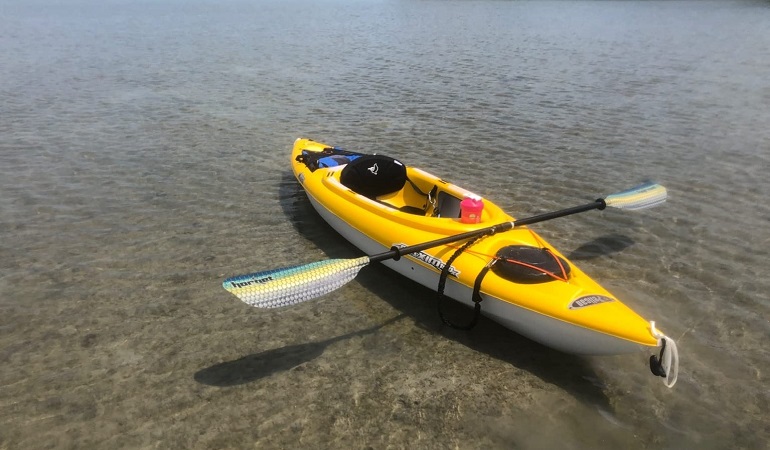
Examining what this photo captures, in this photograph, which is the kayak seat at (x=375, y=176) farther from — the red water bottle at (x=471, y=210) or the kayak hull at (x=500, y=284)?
the red water bottle at (x=471, y=210)

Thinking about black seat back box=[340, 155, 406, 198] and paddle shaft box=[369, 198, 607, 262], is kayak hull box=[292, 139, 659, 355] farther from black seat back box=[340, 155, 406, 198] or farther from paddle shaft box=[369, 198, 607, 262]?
black seat back box=[340, 155, 406, 198]

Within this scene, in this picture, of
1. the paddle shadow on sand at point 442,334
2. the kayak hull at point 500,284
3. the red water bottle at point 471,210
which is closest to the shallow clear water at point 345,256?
the paddle shadow on sand at point 442,334

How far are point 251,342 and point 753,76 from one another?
859 inches

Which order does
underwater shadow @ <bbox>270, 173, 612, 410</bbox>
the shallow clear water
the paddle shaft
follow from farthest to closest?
the paddle shaft, underwater shadow @ <bbox>270, 173, 612, 410</bbox>, the shallow clear water

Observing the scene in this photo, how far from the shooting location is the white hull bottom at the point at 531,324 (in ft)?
16.6

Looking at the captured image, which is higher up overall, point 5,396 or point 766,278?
point 766,278

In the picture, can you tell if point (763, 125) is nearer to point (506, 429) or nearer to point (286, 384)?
point (506, 429)

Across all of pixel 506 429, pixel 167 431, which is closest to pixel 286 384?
pixel 167 431

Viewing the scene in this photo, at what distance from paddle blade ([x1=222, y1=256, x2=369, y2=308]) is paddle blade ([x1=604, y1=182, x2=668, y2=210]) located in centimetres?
417

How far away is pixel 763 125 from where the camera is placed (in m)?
13.9

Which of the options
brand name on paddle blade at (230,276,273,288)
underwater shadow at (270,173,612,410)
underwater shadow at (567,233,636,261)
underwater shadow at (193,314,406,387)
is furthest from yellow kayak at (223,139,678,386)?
underwater shadow at (193,314,406,387)

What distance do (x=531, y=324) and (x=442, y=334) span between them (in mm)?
1218

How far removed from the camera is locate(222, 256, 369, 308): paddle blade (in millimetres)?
5301

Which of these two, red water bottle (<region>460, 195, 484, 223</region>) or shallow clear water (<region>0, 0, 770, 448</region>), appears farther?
red water bottle (<region>460, 195, 484, 223</region>)
